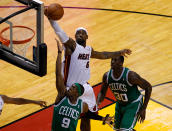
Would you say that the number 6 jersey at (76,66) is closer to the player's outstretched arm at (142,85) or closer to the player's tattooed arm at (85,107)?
the player's tattooed arm at (85,107)

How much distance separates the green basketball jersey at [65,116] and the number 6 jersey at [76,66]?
0.67 m

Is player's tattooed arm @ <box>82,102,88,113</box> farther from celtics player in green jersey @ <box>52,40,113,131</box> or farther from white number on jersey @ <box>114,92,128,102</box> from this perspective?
white number on jersey @ <box>114,92,128,102</box>

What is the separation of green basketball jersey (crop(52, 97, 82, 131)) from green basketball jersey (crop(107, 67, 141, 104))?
829 mm

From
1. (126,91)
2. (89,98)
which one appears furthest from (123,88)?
(89,98)

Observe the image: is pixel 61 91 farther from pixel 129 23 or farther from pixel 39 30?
pixel 129 23

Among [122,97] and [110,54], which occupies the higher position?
[110,54]

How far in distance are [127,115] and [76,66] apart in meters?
1.01

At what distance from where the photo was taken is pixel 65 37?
20.7ft


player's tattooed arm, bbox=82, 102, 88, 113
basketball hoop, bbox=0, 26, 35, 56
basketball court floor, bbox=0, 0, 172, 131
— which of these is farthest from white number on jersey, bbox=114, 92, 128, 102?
basketball hoop, bbox=0, 26, 35, 56

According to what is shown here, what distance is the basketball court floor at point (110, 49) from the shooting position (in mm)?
8000

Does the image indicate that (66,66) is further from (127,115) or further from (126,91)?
(127,115)

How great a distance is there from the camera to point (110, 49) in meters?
10.1

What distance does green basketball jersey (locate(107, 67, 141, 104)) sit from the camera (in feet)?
21.5

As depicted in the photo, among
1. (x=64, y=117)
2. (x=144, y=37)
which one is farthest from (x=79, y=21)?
(x=64, y=117)
